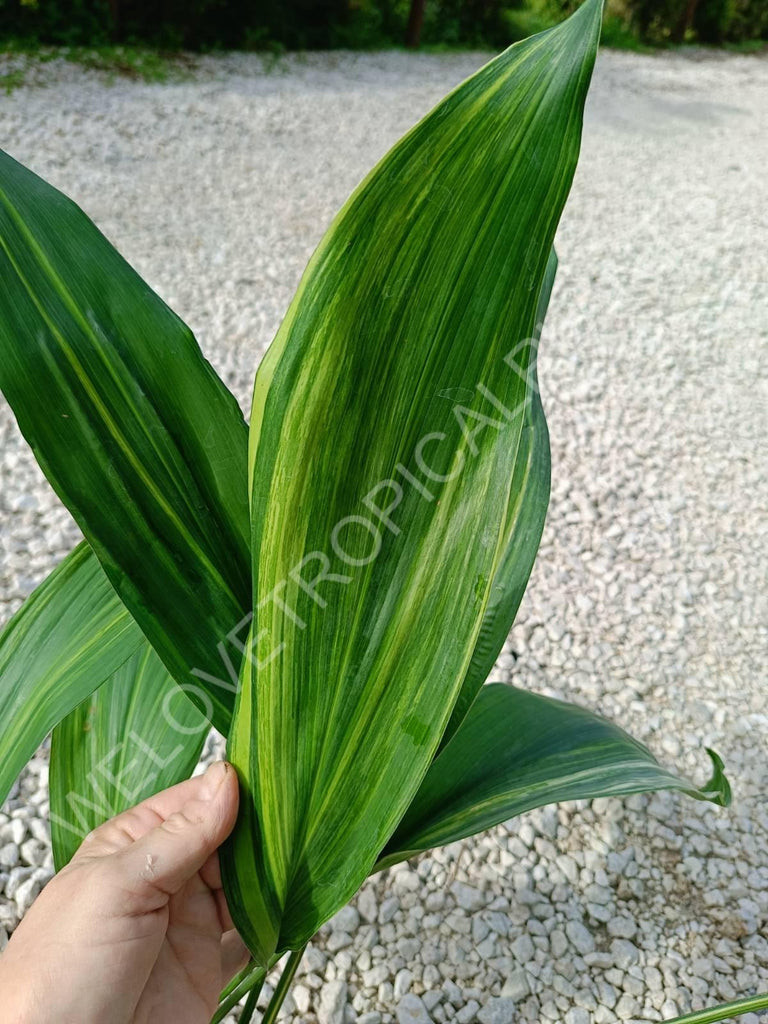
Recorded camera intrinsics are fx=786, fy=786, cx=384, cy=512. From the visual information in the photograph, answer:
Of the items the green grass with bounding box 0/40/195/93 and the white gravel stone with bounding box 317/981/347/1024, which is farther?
the green grass with bounding box 0/40/195/93

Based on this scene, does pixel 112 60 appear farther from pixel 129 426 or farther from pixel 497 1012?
pixel 497 1012

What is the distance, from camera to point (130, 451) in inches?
17.5

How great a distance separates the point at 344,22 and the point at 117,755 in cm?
484

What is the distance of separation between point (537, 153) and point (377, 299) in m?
0.10

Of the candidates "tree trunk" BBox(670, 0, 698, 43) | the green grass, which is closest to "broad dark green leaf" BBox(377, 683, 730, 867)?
the green grass

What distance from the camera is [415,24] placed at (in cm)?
453

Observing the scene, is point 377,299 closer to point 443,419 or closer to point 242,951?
point 443,419

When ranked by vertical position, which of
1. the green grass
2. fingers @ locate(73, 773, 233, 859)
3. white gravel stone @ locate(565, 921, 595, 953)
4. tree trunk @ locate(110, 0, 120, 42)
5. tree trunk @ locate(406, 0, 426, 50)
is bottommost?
white gravel stone @ locate(565, 921, 595, 953)

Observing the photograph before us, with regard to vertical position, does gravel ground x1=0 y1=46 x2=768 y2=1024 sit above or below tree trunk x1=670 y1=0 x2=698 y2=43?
below

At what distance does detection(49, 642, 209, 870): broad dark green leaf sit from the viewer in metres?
0.61

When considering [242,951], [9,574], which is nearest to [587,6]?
[242,951]

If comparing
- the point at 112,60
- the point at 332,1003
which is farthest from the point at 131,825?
the point at 112,60

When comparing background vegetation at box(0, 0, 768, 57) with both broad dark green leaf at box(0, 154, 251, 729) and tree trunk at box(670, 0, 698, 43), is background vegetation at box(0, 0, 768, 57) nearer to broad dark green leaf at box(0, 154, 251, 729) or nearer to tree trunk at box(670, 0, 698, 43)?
tree trunk at box(670, 0, 698, 43)

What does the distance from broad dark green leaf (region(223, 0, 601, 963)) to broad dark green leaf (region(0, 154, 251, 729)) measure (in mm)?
66
